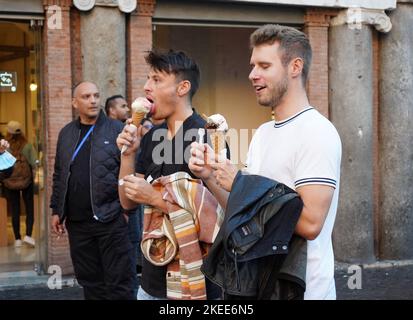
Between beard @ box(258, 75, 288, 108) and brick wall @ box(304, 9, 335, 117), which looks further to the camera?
brick wall @ box(304, 9, 335, 117)

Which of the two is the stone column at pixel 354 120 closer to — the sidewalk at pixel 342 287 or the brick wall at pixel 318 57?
the brick wall at pixel 318 57

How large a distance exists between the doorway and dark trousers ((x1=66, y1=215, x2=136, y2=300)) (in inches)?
124

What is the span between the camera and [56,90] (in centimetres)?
868

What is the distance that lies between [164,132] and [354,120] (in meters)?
6.53

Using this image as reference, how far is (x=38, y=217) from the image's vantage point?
9.12 m

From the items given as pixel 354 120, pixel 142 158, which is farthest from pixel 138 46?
pixel 142 158

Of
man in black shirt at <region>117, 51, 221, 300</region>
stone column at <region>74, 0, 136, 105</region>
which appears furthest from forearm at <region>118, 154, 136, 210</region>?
stone column at <region>74, 0, 136, 105</region>

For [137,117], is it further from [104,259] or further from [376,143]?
[376,143]

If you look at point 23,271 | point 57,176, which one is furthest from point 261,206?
point 23,271

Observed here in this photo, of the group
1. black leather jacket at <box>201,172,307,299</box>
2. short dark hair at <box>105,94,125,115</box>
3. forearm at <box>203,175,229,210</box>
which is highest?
short dark hair at <box>105,94,125,115</box>

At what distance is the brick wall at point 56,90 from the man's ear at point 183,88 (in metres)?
5.15

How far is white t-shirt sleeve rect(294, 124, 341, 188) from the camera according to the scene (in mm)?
2799

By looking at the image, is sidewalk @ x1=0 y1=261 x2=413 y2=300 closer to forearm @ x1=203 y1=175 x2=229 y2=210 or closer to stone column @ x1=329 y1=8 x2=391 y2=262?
stone column @ x1=329 y1=8 x2=391 y2=262

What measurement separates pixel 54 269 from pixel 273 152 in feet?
21.0
